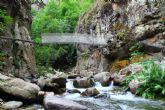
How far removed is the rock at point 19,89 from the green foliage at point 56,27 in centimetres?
1493

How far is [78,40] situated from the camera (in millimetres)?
21984

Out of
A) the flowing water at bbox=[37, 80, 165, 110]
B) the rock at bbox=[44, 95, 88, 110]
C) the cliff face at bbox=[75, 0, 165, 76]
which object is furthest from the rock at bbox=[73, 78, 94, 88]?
the rock at bbox=[44, 95, 88, 110]

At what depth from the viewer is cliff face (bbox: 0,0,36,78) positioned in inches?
536

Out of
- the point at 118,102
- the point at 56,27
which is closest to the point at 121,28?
the point at 118,102

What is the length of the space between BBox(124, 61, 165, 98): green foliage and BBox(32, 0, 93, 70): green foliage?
13.2 m

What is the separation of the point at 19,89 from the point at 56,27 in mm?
20613

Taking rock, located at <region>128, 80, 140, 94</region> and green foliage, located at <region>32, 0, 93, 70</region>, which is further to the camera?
green foliage, located at <region>32, 0, 93, 70</region>

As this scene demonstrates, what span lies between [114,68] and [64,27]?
14.0 meters

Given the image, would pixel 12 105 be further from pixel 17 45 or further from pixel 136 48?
pixel 136 48

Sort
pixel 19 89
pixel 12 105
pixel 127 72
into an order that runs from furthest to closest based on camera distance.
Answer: pixel 127 72 → pixel 19 89 → pixel 12 105

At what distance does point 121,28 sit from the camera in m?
20.2

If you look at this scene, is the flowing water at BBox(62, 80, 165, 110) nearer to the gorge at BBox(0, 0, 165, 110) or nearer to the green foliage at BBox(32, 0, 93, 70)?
the gorge at BBox(0, 0, 165, 110)

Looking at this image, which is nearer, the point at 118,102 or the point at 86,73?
the point at 118,102

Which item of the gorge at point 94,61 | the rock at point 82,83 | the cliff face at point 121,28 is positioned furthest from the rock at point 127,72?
the cliff face at point 121,28
